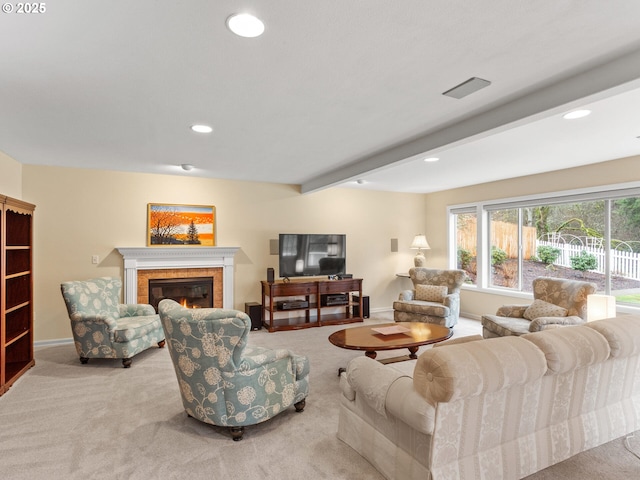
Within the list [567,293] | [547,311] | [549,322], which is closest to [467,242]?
[567,293]

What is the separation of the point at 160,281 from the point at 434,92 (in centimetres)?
448

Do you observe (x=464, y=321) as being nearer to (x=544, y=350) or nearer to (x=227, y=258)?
(x=227, y=258)

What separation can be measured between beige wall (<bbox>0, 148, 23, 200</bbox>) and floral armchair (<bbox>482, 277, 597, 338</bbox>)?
584 centimetres

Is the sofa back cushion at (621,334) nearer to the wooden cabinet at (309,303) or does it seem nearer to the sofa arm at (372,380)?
the sofa arm at (372,380)

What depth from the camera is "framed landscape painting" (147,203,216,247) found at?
5262 mm

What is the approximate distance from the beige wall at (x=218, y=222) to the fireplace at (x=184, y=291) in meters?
0.46

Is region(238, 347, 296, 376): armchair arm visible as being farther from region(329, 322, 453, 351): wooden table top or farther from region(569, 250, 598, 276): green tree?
region(569, 250, 598, 276): green tree

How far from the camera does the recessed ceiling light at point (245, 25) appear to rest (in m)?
1.64

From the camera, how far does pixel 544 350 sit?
192cm

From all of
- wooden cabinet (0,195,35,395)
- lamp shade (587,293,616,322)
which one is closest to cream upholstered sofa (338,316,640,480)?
lamp shade (587,293,616,322)

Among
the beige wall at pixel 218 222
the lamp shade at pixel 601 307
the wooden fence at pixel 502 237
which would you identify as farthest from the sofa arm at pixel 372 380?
the wooden fence at pixel 502 237

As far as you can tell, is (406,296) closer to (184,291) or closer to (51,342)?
(184,291)

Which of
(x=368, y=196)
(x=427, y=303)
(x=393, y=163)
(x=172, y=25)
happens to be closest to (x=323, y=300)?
(x=427, y=303)

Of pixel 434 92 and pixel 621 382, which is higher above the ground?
pixel 434 92
